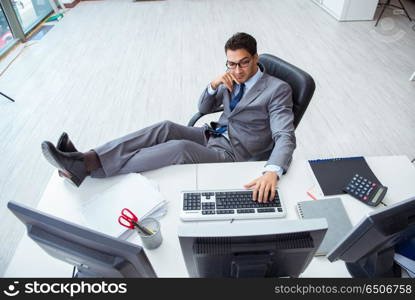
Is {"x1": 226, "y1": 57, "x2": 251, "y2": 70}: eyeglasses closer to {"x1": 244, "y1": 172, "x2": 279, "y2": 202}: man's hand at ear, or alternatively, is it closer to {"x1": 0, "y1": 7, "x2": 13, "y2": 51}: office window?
{"x1": 244, "y1": 172, "x2": 279, "y2": 202}: man's hand at ear

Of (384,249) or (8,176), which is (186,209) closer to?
(384,249)

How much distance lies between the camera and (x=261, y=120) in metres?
1.51

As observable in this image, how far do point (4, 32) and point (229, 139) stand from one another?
4.67m

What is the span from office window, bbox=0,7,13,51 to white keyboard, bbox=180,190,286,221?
4.69 meters

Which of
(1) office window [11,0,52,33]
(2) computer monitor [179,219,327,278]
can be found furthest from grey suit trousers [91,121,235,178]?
(1) office window [11,0,52,33]

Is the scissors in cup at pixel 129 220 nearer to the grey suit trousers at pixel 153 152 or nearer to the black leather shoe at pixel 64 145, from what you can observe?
the grey suit trousers at pixel 153 152

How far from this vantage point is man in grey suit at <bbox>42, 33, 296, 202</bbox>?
120 cm

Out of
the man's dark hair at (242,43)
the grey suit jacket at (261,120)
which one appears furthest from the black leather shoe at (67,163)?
the man's dark hair at (242,43)

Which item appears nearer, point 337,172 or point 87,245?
point 87,245

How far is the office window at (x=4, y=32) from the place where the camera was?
4.23 m

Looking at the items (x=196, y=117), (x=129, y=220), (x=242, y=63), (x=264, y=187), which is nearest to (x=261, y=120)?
(x=242, y=63)

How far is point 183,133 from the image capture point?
1644 millimetres

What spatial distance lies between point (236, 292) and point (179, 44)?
3951 millimetres

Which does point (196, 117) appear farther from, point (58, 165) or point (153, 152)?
point (58, 165)
